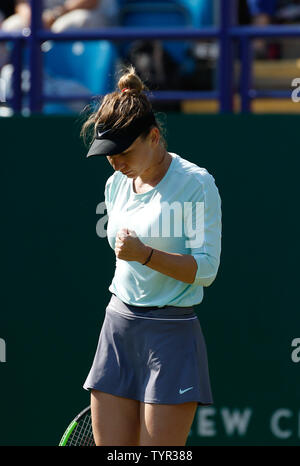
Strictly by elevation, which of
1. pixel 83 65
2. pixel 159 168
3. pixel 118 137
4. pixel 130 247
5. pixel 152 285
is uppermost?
pixel 83 65

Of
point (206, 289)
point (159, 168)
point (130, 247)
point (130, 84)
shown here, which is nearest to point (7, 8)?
point (206, 289)

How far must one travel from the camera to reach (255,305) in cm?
417

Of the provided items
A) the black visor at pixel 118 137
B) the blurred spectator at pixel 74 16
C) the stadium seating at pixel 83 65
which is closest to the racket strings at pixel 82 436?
the black visor at pixel 118 137

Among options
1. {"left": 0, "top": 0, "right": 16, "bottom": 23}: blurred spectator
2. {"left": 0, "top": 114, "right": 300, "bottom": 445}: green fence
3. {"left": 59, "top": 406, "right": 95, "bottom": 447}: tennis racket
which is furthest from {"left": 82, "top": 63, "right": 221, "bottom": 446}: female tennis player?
{"left": 0, "top": 0, "right": 16, "bottom": 23}: blurred spectator

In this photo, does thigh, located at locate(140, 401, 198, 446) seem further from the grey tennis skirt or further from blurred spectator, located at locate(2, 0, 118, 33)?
blurred spectator, located at locate(2, 0, 118, 33)

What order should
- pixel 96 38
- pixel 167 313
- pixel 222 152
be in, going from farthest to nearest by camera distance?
pixel 96 38 → pixel 222 152 → pixel 167 313

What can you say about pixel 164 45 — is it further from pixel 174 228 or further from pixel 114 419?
pixel 114 419

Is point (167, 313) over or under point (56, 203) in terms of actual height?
under

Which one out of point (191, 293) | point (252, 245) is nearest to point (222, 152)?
point (252, 245)

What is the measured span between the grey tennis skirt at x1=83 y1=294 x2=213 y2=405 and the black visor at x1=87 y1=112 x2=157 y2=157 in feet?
1.82

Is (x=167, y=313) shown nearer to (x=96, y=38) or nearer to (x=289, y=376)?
(x=289, y=376)

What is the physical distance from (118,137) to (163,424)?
99 cm

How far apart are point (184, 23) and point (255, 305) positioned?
2.51 meters

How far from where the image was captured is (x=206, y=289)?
4.14 m
